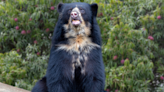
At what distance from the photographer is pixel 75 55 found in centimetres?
350

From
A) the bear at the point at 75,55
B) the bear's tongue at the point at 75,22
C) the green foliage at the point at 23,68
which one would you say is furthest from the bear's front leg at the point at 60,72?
the green foliage at the point at 23,68

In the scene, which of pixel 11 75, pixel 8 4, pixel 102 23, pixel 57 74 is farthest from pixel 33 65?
pixel 57 74

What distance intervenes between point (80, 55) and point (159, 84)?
3036 mm

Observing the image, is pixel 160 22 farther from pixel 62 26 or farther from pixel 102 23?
pixel 62 26

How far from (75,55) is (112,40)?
1680 millimetres

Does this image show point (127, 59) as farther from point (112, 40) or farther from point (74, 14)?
point (74, 14)

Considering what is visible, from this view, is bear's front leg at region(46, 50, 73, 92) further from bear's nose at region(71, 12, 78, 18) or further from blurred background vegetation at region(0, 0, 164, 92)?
blurred background vegetation at region(0, 0, 164, 92)

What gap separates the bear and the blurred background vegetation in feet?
4.50

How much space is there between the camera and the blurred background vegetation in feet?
16.3

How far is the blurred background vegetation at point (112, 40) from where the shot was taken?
497 centimetres

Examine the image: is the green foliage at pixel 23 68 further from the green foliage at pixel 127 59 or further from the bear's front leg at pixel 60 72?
the bear's front leg at pixel 60 72

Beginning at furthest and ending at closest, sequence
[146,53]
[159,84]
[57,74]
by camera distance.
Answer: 1. [159,84]
2. [146,53]
3. [57,74]

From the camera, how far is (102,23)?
5.38m

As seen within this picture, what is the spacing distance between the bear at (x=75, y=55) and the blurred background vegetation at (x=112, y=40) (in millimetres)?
1370
